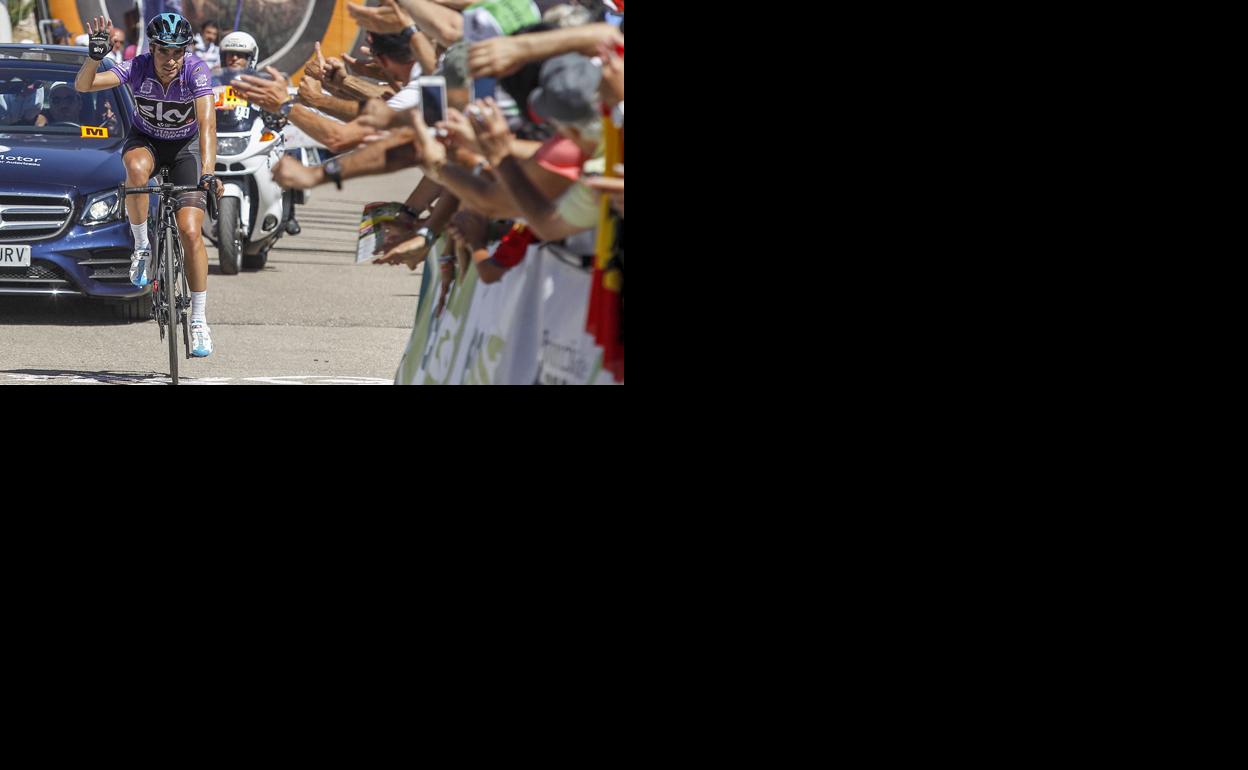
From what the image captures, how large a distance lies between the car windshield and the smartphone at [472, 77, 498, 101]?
308 cm

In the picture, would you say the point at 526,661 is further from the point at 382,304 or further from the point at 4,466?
the point at 382,304

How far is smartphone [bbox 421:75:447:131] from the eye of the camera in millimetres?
3570

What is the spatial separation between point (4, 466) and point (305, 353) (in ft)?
5.82

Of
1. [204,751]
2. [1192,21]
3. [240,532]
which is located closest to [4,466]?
[240,532]

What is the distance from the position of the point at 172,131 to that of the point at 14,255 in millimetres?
718

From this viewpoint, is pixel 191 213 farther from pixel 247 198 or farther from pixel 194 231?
pixel 247 198

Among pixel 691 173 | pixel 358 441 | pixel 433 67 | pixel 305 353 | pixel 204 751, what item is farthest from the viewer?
pixel 305 353

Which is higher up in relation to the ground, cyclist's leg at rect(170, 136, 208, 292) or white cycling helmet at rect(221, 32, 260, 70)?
white cycling helmet at rect(221, 32, 260, 70)

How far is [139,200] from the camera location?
5.90m

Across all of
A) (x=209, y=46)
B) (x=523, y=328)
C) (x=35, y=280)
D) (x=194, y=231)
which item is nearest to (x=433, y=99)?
(x=523, y=328)

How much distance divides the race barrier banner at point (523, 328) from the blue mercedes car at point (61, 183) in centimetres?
183

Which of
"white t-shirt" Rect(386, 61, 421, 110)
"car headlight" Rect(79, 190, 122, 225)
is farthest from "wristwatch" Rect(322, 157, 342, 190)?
"car headlight" Rect(79, 190, 122, 225)

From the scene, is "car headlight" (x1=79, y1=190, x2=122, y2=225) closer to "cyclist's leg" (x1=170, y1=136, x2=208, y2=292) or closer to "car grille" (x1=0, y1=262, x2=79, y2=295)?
"cyclist's leg" (x1=170, y1=136, x2=208, y2=292)

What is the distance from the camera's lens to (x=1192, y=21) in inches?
162
